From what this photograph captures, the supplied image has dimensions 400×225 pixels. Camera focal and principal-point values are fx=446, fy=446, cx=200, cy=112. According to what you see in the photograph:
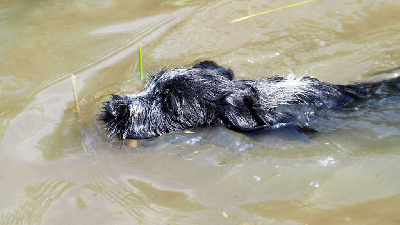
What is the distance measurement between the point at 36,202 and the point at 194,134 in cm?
138

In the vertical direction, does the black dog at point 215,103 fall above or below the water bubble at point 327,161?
above

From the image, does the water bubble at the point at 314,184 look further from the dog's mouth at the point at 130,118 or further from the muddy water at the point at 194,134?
the dog's mouth at the point at 130,118

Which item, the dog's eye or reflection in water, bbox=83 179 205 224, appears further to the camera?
the dog's eye

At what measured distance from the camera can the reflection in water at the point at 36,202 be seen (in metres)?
3.07

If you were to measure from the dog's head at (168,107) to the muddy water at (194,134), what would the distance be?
119mm

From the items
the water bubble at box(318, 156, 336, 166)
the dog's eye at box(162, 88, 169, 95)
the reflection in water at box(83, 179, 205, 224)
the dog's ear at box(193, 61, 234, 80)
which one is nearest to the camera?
the reflection in water at box(83, 179, 205, 224)

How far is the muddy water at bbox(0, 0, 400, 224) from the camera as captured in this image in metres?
3.08

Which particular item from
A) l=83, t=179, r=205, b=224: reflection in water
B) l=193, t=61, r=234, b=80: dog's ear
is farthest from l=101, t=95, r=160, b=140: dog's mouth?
l=193, t=61, r=234, b=80: dog's ear

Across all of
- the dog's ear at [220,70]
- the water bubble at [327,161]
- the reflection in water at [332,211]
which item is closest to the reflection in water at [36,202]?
the reflection in water at [332,211]

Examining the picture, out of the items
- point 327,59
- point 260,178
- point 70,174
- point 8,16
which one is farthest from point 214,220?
point 8,16

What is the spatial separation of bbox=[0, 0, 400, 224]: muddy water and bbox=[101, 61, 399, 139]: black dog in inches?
4.5

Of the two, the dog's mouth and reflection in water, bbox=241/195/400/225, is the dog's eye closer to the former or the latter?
the dog's mouth

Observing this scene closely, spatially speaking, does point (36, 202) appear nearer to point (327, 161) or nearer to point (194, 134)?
point (194, 134)

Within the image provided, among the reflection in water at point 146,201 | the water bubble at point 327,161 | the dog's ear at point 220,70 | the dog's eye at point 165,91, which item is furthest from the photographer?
the dog's ear at point 220,70
